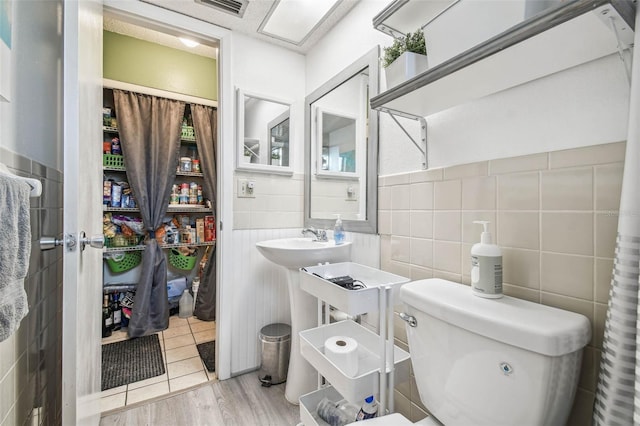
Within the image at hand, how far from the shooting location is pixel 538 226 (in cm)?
79

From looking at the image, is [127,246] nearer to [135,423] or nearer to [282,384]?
[135,423]

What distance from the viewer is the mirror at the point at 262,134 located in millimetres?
1768

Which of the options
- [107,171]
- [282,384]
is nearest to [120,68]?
[107,171]

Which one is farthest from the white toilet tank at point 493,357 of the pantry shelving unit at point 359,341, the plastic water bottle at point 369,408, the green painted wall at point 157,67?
the green painted wall at point 157,67

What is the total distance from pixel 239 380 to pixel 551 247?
70.5 inches

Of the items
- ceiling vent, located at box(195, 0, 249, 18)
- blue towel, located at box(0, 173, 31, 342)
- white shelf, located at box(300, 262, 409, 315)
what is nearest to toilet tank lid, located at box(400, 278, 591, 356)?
white shelf, located at box(300, 262, 409, 315)

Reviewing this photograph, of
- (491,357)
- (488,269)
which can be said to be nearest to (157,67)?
(488,269)

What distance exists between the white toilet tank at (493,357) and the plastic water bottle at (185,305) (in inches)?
96.2

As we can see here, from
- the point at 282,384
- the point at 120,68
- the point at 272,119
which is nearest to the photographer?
the point at 282,384

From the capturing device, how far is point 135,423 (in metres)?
1.38

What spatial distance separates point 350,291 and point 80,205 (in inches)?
37.3

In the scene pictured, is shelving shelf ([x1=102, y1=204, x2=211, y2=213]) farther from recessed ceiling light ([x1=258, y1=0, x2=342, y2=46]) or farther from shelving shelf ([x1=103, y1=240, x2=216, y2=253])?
recessed ceiling light ([x1=258, y1=0, x2=342, y2=46])

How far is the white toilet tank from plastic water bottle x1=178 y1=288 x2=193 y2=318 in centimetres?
244

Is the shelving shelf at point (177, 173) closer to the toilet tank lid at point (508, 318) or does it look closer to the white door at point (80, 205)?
the white door at point (80, 205)
